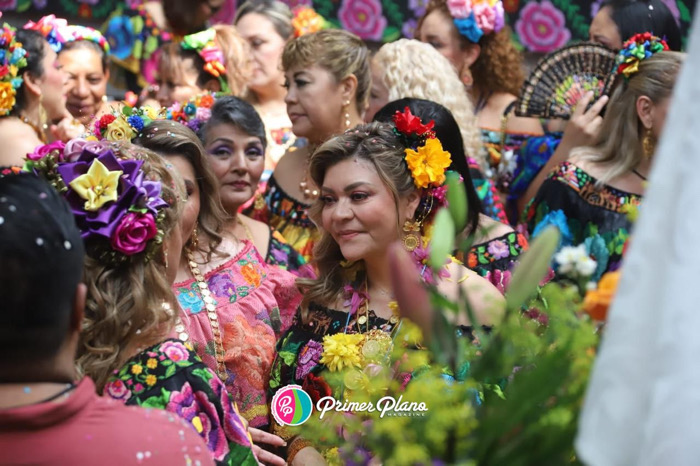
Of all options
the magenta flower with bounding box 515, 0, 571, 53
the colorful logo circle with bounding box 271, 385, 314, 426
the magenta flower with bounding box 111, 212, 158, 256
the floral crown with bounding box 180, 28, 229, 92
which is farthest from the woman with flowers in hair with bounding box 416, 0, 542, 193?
the magenta flower with bounding box 111, 212, 158, 256

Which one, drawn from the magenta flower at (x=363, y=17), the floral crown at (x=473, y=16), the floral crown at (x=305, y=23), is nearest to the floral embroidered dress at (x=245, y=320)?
the floral crown at (x=473, y=16)

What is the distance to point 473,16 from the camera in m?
5.58

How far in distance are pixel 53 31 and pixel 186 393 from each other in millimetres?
3852

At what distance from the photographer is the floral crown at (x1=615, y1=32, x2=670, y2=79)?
4453 millimetres

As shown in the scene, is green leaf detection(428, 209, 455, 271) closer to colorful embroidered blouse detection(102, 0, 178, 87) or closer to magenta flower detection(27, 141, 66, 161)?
magenta flower detection(27, 141, 66, 161)

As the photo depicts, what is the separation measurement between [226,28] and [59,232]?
4.37 meters

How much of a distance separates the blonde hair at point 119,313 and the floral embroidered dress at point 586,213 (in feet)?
7.57

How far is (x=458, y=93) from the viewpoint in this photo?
4910mm

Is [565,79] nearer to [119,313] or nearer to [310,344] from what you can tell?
[310,344]

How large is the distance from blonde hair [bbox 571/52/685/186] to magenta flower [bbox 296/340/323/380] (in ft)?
5.96

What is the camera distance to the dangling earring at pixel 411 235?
11.0ft

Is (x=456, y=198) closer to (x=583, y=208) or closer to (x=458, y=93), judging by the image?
(x=583, y=208)

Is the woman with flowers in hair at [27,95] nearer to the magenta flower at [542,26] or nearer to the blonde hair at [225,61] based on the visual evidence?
the blonde hair at [225,61]

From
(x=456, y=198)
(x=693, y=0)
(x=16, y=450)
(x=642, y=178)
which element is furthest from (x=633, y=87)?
(x=16, y=450)
